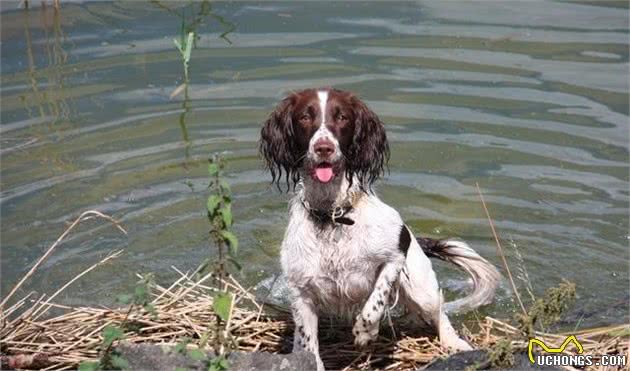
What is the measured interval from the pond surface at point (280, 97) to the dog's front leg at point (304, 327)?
150cm

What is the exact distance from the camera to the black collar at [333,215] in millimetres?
5918

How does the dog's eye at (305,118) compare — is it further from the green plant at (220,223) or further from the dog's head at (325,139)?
the green plant at (220,223)

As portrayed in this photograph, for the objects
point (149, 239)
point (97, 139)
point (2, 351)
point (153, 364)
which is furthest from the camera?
point (97, 139)

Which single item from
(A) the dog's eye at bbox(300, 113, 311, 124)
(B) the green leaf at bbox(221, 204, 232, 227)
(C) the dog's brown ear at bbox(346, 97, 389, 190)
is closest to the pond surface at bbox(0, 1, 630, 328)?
(C) the dog's brown ear at bbox(346, 97, 389, 190)

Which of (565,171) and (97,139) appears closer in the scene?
(565,171)

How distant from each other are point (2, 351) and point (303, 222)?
5.34 feet

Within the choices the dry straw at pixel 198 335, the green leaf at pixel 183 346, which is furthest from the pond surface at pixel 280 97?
the green leaf at pixel 183 346

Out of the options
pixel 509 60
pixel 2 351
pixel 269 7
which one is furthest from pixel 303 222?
pixel 269 7

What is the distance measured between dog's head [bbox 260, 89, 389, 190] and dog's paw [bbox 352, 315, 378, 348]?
0.69 metres

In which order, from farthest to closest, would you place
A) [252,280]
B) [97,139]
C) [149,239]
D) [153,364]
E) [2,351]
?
1. [97,139]
2. [149,239]
3. [252,280]
4. [2,351]
5. [153,364]

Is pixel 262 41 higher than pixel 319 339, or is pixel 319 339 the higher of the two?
pixel 262 41

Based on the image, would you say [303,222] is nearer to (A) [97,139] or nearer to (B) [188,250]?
(B) [188,250]

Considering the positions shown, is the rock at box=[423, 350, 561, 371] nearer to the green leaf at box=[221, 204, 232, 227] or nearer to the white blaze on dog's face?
the white blaze on dog's face

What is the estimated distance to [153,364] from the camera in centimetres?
527
